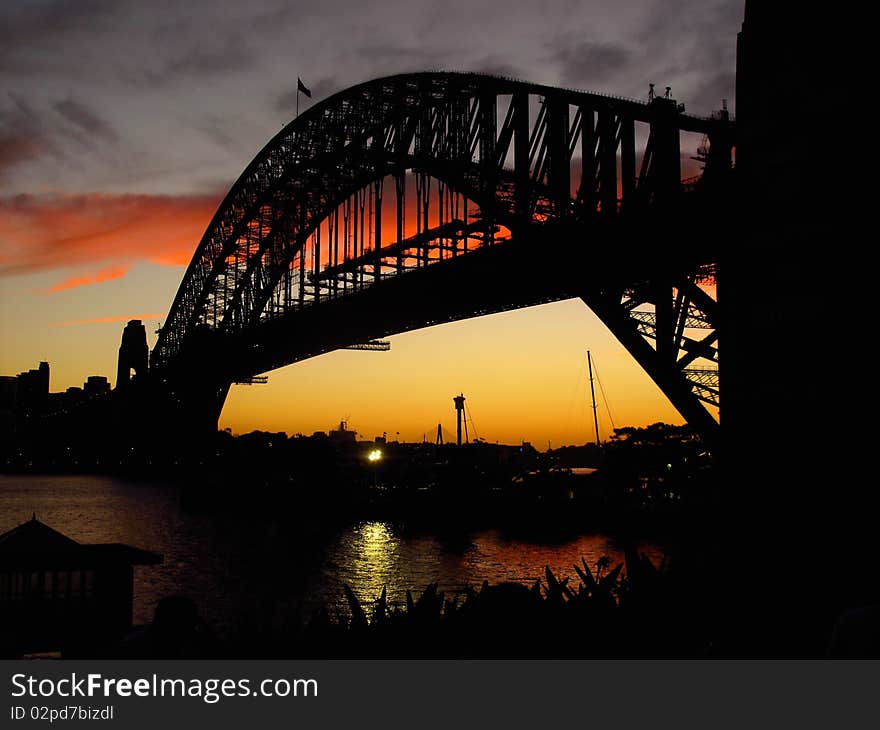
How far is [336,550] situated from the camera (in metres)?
48.4

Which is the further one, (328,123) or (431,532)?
(328,123)

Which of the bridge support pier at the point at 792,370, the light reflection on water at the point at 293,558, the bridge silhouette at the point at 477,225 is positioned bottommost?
the light reflection on water at the point at 293,558

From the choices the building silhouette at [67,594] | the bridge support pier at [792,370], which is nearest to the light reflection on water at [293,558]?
the building silhouette at [67,594]

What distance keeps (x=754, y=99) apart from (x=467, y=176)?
36342 millimetres

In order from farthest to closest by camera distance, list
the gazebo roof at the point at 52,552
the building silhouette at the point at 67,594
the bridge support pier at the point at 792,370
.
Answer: the gazebo roof at the point at 52,552 → the building silhouette at the point at 67,594 → the bridge support pier at the point at 792,370

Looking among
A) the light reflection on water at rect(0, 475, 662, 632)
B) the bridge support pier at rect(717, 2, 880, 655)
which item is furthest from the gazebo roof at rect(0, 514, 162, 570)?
the bridge support pier at rect(717, 2, 880, 655)

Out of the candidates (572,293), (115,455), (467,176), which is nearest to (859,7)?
(572,293)

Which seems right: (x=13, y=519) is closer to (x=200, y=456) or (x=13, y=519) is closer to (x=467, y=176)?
(x=200, y=456)

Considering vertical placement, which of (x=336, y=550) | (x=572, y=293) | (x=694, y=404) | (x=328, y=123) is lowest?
(x=336, y=550)

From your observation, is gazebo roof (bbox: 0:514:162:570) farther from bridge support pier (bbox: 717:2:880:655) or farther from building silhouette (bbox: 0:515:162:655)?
bridge support pier (bbox: 717:2:880:655)

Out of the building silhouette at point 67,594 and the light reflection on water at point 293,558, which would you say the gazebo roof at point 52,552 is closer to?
the building silhouette at point 67,594

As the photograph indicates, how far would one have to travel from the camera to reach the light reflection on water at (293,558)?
3309 cm

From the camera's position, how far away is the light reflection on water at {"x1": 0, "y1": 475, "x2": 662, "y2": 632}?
109ft

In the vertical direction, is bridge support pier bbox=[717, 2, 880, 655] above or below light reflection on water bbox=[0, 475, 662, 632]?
above
